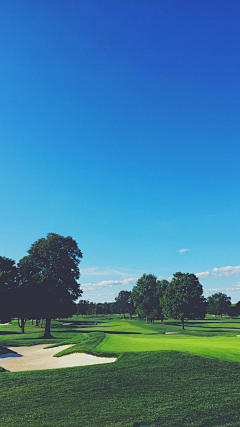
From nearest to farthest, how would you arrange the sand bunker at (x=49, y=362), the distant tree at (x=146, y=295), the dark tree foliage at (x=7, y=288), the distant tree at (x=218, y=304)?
the sand bunker at (x=49, y=362) → the dark tree foliage at (x=7, y=288) → the distant tree at (x=146, y=295) → the distant tree at (x=218, y=304)

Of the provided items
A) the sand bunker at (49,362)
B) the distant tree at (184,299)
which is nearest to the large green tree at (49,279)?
the sand bunker at (49,362)

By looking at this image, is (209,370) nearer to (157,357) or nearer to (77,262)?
(157,357)

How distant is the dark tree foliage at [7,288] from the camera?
155 feet

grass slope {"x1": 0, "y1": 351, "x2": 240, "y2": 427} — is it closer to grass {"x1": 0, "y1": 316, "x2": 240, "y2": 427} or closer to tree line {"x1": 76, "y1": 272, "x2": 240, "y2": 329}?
grass {"x1": 0, "y1": 316, "x2": 240, "y2": 427}

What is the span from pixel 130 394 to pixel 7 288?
40107mm

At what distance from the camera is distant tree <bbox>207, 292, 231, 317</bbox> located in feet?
482

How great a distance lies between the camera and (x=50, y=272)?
4906 centimetres

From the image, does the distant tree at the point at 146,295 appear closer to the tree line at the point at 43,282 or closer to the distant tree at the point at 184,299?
the distant tree at the point at 184,299

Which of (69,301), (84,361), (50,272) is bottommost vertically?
(84,361)

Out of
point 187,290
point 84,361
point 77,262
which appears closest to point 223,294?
point 187,290

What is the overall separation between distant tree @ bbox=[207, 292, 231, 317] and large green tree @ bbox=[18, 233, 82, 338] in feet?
376

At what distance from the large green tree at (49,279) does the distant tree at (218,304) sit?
4508 inches

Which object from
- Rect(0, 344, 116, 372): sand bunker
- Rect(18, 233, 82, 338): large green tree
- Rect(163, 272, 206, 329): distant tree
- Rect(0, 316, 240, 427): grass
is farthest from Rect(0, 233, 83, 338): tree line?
Rect(0, 316, 240, 427): grass

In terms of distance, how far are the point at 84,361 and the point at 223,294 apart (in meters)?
156
